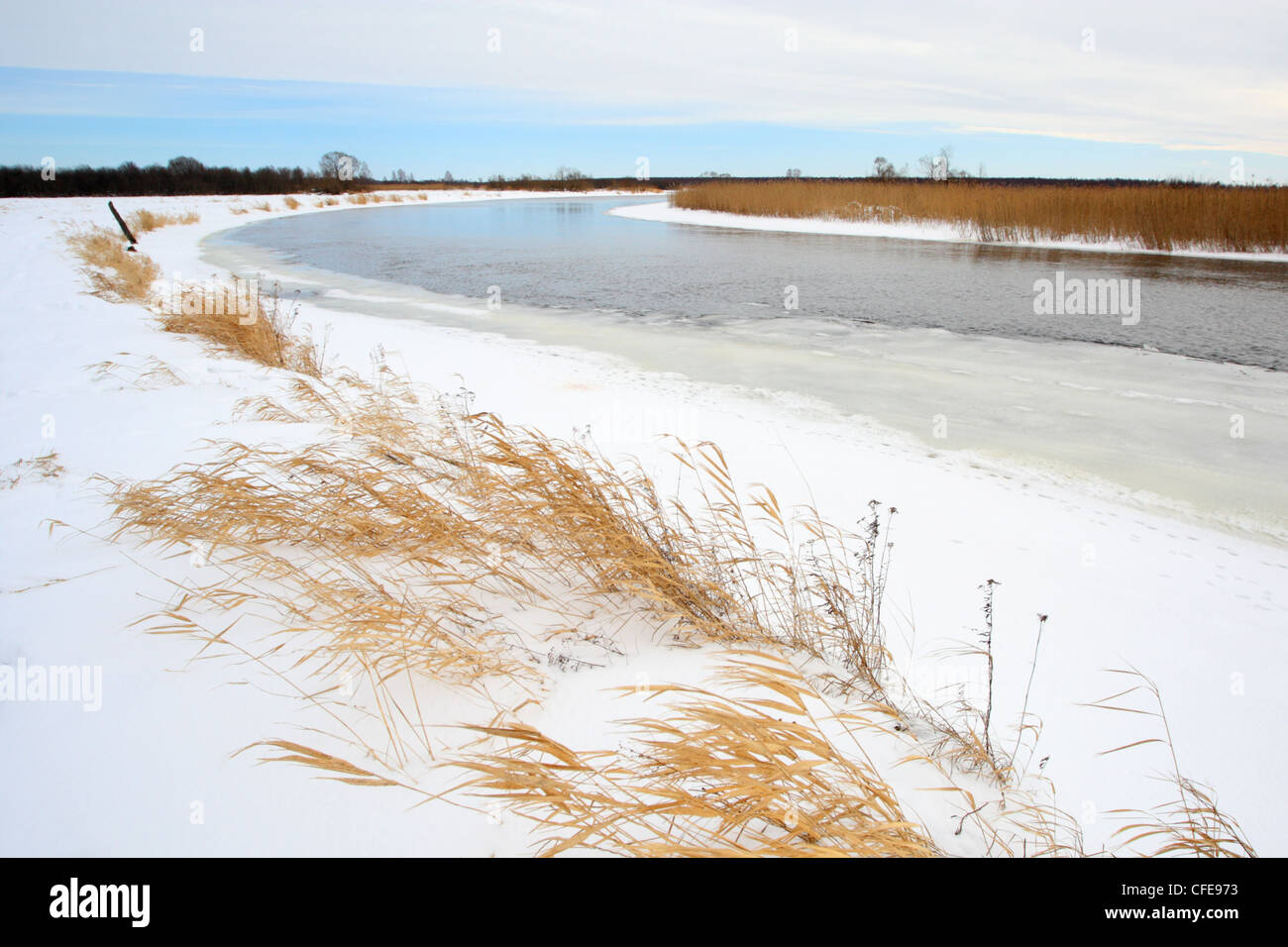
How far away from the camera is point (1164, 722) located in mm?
2363

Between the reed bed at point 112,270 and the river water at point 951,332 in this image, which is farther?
the reed bed at point 112,270

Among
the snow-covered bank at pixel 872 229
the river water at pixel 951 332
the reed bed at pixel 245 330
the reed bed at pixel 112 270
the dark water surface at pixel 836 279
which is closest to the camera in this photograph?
the river water at pixel 951 332

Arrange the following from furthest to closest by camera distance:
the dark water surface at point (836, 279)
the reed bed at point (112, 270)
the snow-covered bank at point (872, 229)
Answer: the snow-covered bank at point (872, 229) → the reed bed at point (112, 270) → the dark water surface at point (836, 279)

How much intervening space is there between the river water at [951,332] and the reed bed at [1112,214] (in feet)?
3.88

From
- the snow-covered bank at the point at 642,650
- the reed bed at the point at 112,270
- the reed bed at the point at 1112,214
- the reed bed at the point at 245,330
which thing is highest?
the reed bed at the point at 1112,214

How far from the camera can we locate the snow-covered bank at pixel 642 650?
5.40ft

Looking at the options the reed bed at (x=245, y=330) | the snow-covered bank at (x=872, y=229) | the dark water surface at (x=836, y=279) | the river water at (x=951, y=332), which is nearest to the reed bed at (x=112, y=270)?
the reed bed at (x=245, y=330)

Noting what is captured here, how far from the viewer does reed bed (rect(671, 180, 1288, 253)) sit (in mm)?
17406

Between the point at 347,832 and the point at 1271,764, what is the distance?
2.90 m

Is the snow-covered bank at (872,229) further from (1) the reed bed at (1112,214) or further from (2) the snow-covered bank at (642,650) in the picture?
(2) the snow-covered bank at (642,650)

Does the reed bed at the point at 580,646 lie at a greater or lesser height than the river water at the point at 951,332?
lesser
